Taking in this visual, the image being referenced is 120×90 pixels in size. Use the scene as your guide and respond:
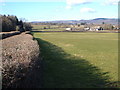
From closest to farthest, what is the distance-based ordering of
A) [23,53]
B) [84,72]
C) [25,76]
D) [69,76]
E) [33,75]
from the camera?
1. [25,76]
2. [33,75]
3. [23,53]
4. [69,76]
5. [84,72]

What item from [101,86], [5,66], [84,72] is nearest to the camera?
[5,66]

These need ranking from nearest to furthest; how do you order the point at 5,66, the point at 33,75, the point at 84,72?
1. the point at 5,66
2. the point at 33,75
3. the point at 84,72

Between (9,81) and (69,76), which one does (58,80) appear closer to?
(69,76)

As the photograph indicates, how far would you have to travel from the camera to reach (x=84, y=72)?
1143 centimetres

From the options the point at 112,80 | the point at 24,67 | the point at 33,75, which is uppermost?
the point at 24,67

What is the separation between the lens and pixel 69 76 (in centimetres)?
1038

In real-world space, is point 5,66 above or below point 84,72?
above

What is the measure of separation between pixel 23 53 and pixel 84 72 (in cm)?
519

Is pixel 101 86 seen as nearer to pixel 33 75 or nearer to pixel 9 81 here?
pixel 33 75

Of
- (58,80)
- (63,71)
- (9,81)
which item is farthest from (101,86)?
(9,81)

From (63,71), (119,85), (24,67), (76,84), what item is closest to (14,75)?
(24,67)

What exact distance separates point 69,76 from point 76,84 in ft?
5.11

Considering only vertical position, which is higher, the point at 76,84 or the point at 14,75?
the point at 14,75

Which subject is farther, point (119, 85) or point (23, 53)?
point (119, 85)
